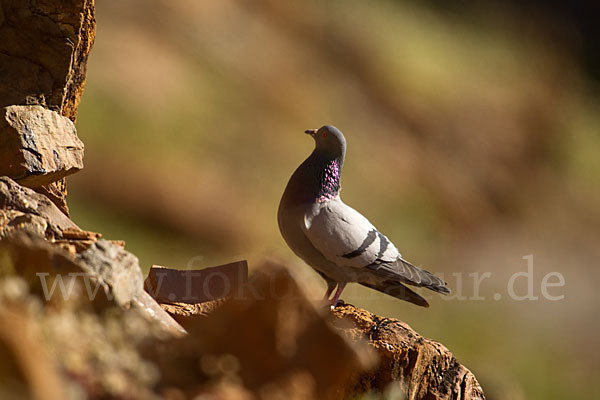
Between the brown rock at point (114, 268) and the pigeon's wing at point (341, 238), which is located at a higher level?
the pigeon's wing at point (341, 238)

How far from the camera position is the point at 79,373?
1.00 m

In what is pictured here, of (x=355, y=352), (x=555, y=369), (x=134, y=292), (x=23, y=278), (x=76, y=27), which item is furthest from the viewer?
(x=555, y=369)

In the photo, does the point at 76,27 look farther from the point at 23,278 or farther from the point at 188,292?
the point at 23,278

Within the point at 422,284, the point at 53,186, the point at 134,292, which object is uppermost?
the point at 422,284

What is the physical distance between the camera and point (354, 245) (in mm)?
2295

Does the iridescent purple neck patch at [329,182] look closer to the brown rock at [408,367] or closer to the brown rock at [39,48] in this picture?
the brown rock at [408,367]

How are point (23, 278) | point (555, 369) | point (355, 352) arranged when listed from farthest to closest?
point (555, 369), point (23, 278), point (355, 352)

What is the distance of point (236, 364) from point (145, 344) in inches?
6.4

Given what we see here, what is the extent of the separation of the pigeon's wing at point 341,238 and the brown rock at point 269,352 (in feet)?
3.72

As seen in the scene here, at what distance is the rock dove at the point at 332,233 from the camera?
230cm

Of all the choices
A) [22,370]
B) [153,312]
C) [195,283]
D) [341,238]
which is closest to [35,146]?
[195,283]

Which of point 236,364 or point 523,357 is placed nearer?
point 236,364

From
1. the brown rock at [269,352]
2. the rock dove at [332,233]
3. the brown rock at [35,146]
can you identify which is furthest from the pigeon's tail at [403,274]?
the brown rock at [269,352]

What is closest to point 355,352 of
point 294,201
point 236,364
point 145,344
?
point 236,364
